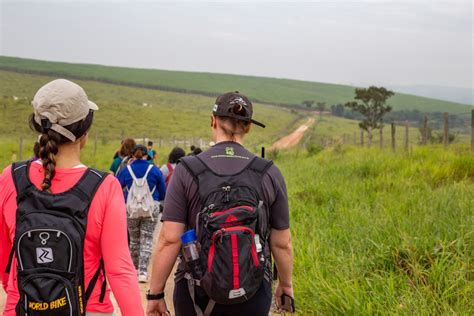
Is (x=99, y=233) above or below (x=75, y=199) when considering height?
below

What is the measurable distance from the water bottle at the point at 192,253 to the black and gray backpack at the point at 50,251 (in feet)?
2.19

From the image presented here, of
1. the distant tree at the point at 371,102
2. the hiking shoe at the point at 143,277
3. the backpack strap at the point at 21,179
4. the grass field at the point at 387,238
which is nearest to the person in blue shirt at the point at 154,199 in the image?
the hiking shoe at the point at 143,277

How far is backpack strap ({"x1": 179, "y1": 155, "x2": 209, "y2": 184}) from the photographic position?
2.82m

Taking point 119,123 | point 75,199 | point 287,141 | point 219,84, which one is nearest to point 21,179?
point 75,199

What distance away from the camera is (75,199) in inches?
86.0

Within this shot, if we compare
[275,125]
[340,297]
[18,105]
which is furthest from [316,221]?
[275,125]

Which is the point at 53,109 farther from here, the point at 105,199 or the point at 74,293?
the point at 74,293

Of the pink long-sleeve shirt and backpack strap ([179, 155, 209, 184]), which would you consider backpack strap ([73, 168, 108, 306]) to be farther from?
backpack strap ([179, 155, 209, 184])

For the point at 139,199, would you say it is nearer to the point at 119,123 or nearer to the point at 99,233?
the point at 99,233

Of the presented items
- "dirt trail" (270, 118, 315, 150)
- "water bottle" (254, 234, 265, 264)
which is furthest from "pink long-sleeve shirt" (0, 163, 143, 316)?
"dirt trail" (270, 118, 315, 150)

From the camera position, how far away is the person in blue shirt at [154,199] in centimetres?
662

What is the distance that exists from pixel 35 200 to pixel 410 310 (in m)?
2.57

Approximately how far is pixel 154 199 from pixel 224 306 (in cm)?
413

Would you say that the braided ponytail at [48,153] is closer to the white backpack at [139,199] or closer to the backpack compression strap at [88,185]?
the backpack compression strap at [88,185]
